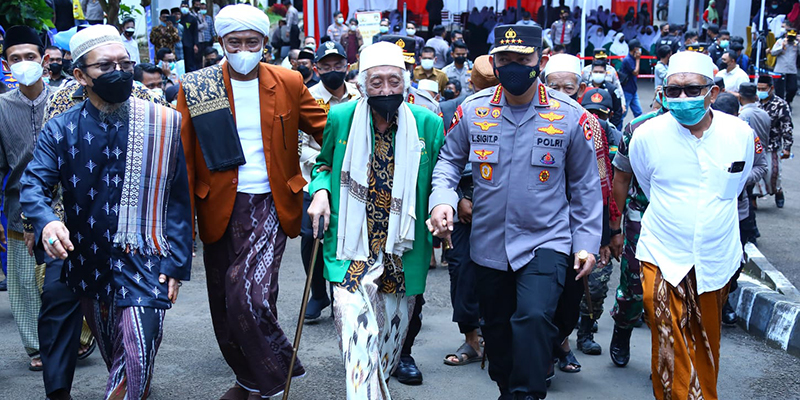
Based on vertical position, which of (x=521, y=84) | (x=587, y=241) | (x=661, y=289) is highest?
(x=521, y=84)

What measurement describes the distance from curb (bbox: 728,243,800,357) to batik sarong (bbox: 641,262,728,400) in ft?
6.33

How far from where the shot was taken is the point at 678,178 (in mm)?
4621

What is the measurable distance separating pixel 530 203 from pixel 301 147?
2.53m

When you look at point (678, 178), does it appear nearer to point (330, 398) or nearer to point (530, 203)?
point (530, 203)

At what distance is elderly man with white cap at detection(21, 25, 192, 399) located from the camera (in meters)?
4.05

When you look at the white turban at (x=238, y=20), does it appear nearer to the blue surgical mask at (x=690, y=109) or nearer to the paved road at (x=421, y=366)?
the paved road at (x=421, y=366)

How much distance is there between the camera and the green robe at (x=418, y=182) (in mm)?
4699

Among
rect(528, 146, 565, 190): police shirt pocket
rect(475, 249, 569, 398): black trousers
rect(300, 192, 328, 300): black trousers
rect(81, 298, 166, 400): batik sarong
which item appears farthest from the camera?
rect(300, 192, 328, 300): black trousers

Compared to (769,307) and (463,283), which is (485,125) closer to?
(463,283)

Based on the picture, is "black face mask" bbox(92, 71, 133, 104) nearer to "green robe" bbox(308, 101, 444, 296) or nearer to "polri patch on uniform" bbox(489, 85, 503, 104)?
"green robe" bbox(308, 101, 444, 296)

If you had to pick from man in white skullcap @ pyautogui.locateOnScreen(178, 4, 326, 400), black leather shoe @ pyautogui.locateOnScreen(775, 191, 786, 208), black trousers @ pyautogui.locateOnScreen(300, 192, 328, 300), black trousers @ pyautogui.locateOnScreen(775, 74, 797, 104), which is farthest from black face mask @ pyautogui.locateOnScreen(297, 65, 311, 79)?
black trousers @ pyautogui.locateOnScreen(775, 74, 797, 104)

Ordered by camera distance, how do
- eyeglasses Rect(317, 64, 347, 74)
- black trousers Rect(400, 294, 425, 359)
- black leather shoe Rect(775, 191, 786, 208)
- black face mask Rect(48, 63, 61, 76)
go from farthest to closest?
black leather shoe Rect(775, 191, 786, 208)
black face mask Rect(48, 63, 61, 76)
eyeglasses Rect(317, 64, 347, 74)
black trousers Rect(400, 294, 425, 359)

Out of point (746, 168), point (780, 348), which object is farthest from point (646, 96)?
point (746, 168)

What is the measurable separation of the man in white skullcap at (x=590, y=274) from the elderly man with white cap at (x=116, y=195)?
6.72 feet
